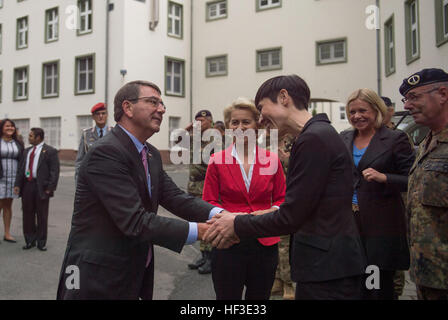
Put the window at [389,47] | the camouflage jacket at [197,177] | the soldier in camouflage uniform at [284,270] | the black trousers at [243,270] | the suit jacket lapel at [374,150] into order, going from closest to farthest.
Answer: the black trousers at [243,270], the suit jacket lapel at [374,150], the soldier in camouflage uniform at [284,270], the camouflage jacket at [197,177], the window at [389,47]

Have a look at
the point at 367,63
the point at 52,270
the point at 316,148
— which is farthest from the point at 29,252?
the point at 367,63

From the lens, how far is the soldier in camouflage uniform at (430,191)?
88.0 inches

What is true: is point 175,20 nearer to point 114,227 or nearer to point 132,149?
point 132,149

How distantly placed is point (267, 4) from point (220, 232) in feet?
64.6

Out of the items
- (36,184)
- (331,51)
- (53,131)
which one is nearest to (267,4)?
(331,51)

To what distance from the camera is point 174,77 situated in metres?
23.0

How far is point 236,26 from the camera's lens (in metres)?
21.2

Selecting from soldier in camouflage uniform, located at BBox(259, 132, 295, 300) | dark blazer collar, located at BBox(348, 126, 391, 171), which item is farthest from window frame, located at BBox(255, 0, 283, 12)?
dark blazer collar, located at BBox(348, 126, 391, 171)

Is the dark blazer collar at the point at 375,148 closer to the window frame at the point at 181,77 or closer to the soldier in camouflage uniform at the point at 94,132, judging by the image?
the soldier in camouflage uniform at the point at 94,132

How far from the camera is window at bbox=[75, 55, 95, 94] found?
2237 cm

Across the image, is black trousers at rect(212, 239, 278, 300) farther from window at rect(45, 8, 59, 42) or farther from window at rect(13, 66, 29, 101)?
window at rect(13, 66, 29, 101)

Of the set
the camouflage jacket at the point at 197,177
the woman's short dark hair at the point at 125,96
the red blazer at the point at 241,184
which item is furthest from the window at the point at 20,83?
the woman's short dark hair at the point at 125,96

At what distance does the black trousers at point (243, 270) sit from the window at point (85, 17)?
22195mm
